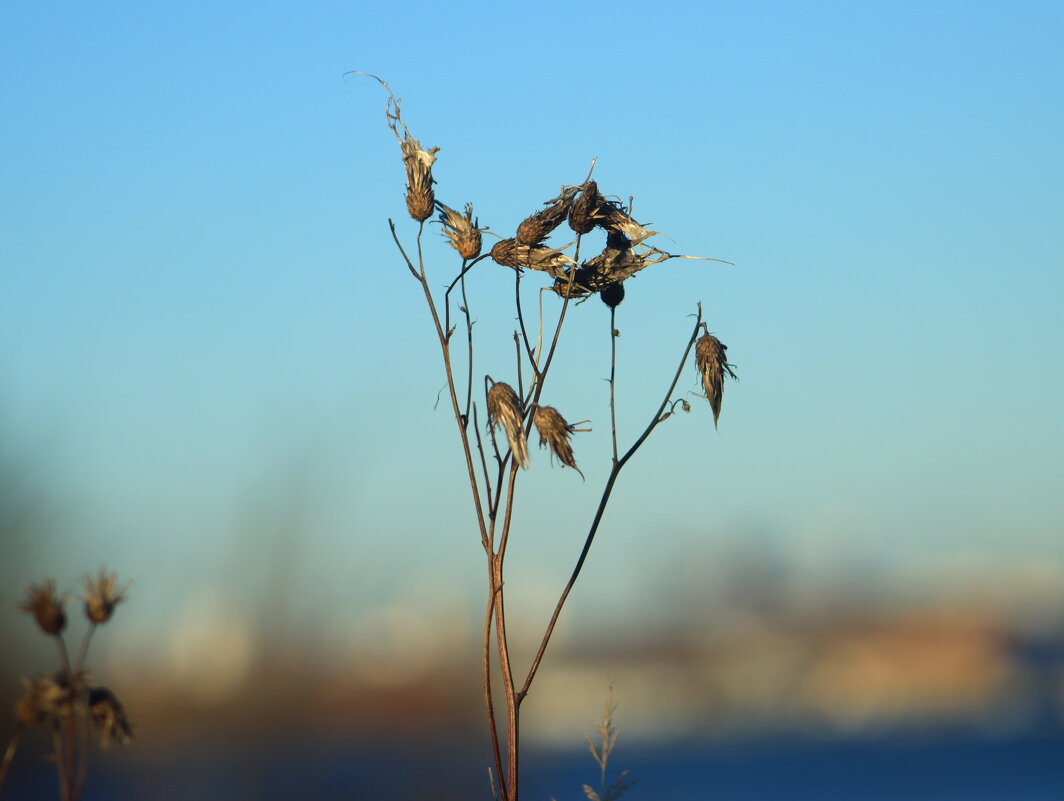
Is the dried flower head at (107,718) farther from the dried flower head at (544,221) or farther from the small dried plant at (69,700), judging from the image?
the dried flower head at (544,221)

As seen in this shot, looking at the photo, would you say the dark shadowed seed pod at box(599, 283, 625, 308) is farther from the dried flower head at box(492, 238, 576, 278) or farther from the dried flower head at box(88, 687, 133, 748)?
the dried flower head at box(88, 687, 133, 748)

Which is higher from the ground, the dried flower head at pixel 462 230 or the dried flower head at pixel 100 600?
the dried flower head at pixel 462 230

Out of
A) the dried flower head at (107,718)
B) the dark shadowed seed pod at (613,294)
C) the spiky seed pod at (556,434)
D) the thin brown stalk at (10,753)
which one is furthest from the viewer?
the dark shadowed seed pod at (613,294)

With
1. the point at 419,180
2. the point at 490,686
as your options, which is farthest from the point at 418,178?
the point at 490,686

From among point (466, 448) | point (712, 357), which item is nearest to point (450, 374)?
point (466, 448)

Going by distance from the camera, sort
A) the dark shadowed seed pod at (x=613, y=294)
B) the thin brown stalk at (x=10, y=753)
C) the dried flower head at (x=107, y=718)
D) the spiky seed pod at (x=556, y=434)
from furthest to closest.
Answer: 1. the dark shadowed seed pod at (x=613, y=294)
2. the spiky seed pod at (x=556, y=434)
3. the dried flower head at (x=107, y=718)
4. the thin brown stalk at (x=10, y=753)

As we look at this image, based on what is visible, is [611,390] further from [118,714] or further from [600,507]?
[118,714]

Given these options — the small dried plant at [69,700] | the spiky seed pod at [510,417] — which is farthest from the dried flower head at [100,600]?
the spiky seed pod at [510,417]

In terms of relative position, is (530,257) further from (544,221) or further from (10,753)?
(10,753)
